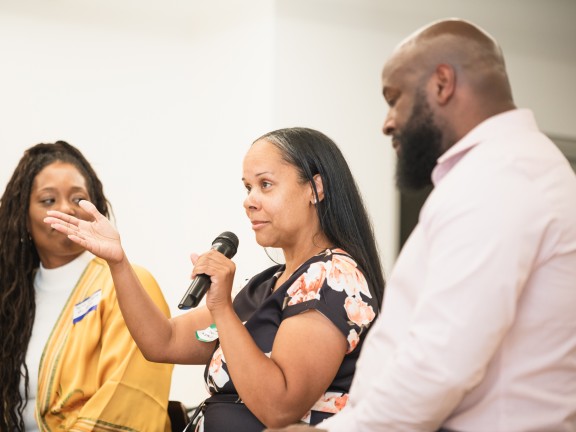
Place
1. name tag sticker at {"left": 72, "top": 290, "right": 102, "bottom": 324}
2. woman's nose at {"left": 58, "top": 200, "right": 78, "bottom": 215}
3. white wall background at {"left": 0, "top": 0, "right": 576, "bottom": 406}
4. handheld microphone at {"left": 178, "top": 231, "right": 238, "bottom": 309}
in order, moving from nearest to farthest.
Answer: handheld microphone at {"left": 178, "top": 231, "right": 238, "bottom": 309}
name tag sticker at {"left": 72, "top": 290, "right": 102, "bottom": 324}
woman's nose at {"left": 58, "top": 200, "right": 78, "bottom": 215}
white wall background at {"left": 0, "top": 0, "right": 576, "bottom": 406}

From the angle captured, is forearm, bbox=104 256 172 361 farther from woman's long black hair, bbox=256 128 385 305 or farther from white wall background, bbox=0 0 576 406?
white wall background, bbox=0 0 576 406

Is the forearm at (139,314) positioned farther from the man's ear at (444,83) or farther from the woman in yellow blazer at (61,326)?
the man's ear at (444,83)

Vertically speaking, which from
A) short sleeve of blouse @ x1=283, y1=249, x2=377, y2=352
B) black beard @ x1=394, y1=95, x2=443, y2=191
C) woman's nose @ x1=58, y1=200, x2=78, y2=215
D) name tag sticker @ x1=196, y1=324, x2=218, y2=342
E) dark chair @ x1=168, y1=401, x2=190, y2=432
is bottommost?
dark chair @ x1=168, y1=401, x2=190, y2=432

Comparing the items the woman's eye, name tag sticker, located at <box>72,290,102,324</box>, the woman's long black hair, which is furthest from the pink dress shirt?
the woman's eye

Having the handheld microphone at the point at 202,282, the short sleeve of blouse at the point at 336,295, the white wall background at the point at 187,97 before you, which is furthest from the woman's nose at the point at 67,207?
the short sleeve of blouse at the point at 336,295

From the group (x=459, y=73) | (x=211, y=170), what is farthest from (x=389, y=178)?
(x=459, y=73)

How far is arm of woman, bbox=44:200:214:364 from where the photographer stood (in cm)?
241

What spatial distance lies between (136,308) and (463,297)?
1.28 metres

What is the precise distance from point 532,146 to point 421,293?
0.34 metres

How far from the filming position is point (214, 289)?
207 centimetres

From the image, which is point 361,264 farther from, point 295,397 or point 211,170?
point 211,170

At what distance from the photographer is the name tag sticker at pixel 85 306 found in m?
2.94

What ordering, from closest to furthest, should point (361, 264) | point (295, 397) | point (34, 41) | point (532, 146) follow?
point (532, 146) → point (295, 397) → point (361, 264) → point (34, 41)

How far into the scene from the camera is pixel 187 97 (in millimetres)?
4605
